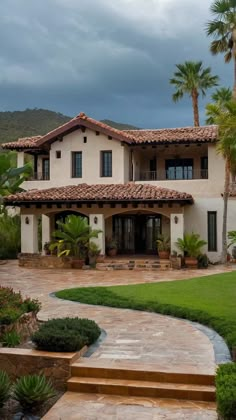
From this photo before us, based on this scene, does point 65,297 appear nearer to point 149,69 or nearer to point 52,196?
point 52,196

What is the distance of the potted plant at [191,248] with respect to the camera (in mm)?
23645

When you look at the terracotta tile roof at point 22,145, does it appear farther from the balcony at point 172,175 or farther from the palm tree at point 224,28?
the palm tree at point 224,28

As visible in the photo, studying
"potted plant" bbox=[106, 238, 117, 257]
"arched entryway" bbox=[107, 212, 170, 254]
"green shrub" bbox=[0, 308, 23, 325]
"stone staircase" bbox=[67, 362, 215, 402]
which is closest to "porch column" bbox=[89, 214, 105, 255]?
"potted plant" bbox=[106, 238, 117, 257]

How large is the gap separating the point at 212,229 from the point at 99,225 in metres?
6.35

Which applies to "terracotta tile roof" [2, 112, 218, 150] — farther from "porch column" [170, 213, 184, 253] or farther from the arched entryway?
"porch column" [170, 213, 184, 253]

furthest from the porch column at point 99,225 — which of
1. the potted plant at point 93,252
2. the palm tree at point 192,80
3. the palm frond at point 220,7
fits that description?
the palm tree at point 192,80

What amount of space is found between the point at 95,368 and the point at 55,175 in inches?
857

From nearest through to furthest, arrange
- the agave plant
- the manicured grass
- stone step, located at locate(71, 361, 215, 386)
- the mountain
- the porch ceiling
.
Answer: stone step, located at locate(71, 361, 215, 386) → the manicured grass → the agave plant → the porch ceiling → the mountain

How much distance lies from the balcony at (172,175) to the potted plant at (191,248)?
17.7 feet

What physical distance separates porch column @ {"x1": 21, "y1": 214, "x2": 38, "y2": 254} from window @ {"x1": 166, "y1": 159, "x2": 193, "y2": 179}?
8.96 m

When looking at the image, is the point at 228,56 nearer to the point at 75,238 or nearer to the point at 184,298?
the point at 75,238

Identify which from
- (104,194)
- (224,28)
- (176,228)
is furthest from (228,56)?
(104,194)

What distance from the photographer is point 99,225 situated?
25.1 meters

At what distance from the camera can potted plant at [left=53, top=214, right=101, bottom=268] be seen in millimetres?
23750
